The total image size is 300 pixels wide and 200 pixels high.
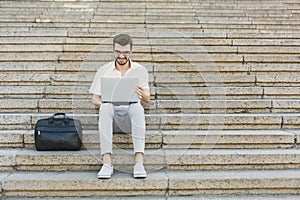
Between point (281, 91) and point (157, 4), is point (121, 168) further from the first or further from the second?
point (157, 4)

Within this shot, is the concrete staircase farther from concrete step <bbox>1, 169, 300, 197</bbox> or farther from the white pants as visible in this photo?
the white pants

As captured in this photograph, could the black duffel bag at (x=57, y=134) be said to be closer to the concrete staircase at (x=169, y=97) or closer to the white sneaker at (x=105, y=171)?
the concrete staircase at (x=169, y=97)

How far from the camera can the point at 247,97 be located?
4.88 m

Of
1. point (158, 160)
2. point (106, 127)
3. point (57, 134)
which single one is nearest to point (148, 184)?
point (158, 160)

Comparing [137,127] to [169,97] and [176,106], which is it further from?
[169,97]

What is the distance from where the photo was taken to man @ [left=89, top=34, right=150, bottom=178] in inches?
140

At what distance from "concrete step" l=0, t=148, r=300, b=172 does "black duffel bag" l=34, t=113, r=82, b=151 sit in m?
0.07

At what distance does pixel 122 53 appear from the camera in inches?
148

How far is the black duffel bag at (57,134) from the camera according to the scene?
146 inches

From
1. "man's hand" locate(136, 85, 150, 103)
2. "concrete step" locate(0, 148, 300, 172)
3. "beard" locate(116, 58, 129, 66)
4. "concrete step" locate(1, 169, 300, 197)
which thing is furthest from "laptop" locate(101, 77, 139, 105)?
"concrete step" locate(1, 169, 300, 197)

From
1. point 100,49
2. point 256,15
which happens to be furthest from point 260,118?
point 256,15

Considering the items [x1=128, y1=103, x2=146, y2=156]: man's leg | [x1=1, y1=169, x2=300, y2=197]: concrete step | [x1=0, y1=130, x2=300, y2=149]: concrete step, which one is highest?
[x1=128, y1=103, x2=146, y2=156]: man's leg

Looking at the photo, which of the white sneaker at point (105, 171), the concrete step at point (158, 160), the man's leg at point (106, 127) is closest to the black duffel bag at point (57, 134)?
the concrete step at point (158, 160)

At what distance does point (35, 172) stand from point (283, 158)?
235cm
